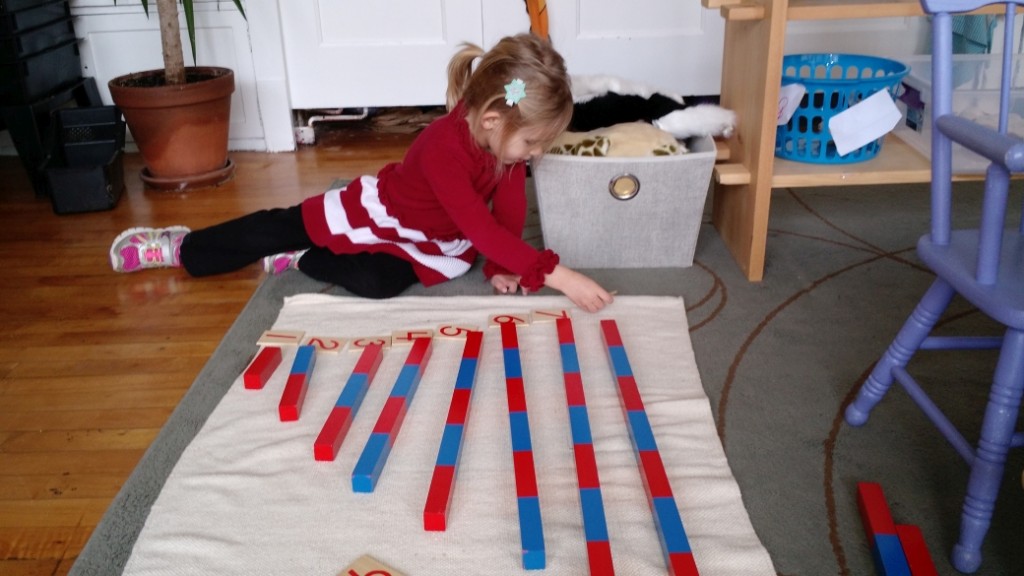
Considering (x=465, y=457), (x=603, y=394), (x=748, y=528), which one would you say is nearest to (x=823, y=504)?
(x=748, y=528)

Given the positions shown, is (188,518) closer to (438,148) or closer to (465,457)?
(465,457)

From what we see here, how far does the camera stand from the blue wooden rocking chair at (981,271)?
2.78 ft

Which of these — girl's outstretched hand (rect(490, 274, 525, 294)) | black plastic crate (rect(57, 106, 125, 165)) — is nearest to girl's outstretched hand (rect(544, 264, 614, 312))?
girl's outstretched hand (rect(490, 274, 525, 294))

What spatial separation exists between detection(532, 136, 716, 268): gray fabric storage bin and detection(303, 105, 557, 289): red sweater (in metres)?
0.07

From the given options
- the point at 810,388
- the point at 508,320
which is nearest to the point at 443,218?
the point at 508,320

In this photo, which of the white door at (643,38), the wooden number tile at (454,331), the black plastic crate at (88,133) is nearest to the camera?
the wooden number tile at (454,331)

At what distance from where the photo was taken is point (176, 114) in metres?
2.12

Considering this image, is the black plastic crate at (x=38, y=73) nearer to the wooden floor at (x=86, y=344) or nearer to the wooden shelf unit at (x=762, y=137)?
the wooden floor at (x=86, y=344)

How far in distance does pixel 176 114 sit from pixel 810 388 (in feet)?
5.37

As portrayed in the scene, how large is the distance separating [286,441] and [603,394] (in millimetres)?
445

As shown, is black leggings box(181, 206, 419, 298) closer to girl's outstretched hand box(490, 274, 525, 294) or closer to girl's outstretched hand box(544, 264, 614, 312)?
girl's outstretched hand box(490, 274, 525, 294)

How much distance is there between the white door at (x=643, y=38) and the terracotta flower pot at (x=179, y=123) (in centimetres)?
94

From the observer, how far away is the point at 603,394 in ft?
4.04

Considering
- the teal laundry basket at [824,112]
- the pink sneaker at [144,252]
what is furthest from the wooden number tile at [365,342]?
the teal laundry basket at [824,112]
